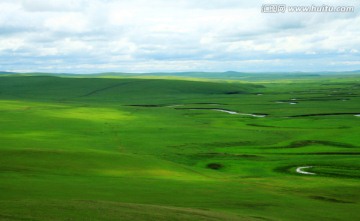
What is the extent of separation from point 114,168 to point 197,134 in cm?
3684

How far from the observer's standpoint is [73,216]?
24.2 meters

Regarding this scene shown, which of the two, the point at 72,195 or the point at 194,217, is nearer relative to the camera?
the point at 194,217

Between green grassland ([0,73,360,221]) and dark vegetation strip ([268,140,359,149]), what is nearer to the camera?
green grassland ([0,73,360,221])

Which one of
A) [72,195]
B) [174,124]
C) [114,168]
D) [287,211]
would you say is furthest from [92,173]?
[174,124]

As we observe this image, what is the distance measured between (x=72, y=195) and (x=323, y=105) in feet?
388

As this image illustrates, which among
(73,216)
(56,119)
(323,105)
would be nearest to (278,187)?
(73,216)

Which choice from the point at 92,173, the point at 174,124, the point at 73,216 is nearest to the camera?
the point at 73,216

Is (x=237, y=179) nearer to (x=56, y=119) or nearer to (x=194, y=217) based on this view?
(x=194, y=217)

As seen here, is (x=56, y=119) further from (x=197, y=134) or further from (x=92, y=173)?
(x=92, y=173)

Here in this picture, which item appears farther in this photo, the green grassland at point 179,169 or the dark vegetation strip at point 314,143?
the dark vegetation strip at point 314,143

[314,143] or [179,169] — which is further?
[314,143]

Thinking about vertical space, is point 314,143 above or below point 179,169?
below

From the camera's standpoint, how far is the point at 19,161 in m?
46.6

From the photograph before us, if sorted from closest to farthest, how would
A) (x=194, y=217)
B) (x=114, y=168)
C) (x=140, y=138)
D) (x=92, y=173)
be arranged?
(x=194, y=217) < (x=92, y=173) < (x=114, y=168) < (x=140, y=138)
